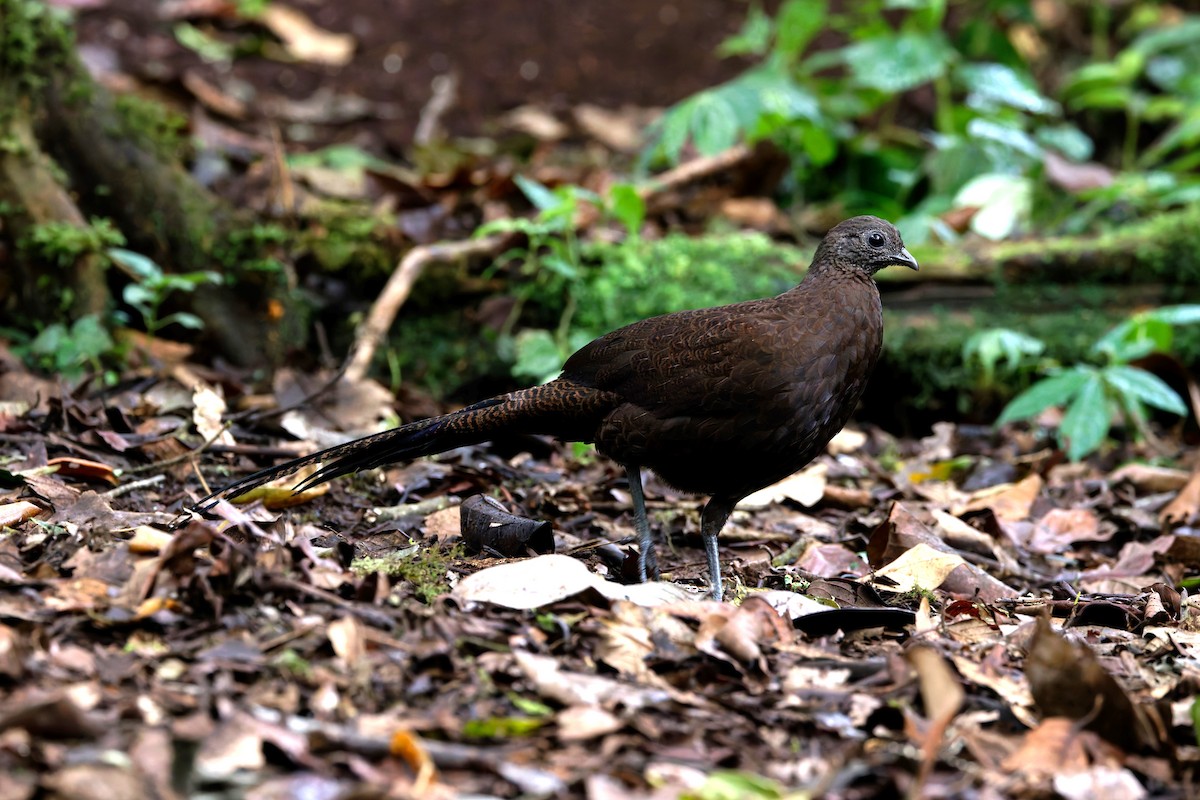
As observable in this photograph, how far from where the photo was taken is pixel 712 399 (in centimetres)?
Answer: 407

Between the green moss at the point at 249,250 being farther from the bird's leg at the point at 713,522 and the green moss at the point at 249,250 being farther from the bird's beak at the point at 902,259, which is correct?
the bird's beak at the point at 902,259

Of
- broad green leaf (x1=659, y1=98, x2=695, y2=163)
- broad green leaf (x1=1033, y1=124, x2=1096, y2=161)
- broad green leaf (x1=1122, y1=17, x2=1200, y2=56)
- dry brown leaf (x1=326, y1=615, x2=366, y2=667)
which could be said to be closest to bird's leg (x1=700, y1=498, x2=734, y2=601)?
dry brown leaf (x1=326, y1=615, x2=366, y2=667)

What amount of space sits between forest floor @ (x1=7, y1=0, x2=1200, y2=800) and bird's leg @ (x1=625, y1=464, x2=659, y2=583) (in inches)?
3.4

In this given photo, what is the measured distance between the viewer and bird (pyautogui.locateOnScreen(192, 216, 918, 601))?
13.2ft

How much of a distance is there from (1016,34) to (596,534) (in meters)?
7.21

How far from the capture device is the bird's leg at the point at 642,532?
4.16m

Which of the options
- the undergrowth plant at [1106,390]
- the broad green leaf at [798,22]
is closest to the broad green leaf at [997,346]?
the undergrowth plant at [1106,390]

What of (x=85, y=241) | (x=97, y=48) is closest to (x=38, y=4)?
(x=85, y=241)

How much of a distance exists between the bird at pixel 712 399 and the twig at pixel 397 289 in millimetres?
1283

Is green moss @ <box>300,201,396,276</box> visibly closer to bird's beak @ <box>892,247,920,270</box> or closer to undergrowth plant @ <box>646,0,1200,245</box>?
undergrowth plant @ <box>646,0,1200,245</box>

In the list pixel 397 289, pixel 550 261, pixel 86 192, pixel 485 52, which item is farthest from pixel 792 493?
pixel 485 52

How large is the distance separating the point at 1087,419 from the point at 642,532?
220cm

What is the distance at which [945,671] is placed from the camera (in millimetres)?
2559

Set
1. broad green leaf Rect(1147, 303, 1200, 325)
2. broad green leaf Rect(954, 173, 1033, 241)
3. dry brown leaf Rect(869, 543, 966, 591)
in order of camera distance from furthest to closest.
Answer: broad green leaf Rect(954, 173, 1033, 241), broad green leaf Rect(1147, 303, 1200, 325), dry brown leaf Rect(869, 543, 966, 591)
